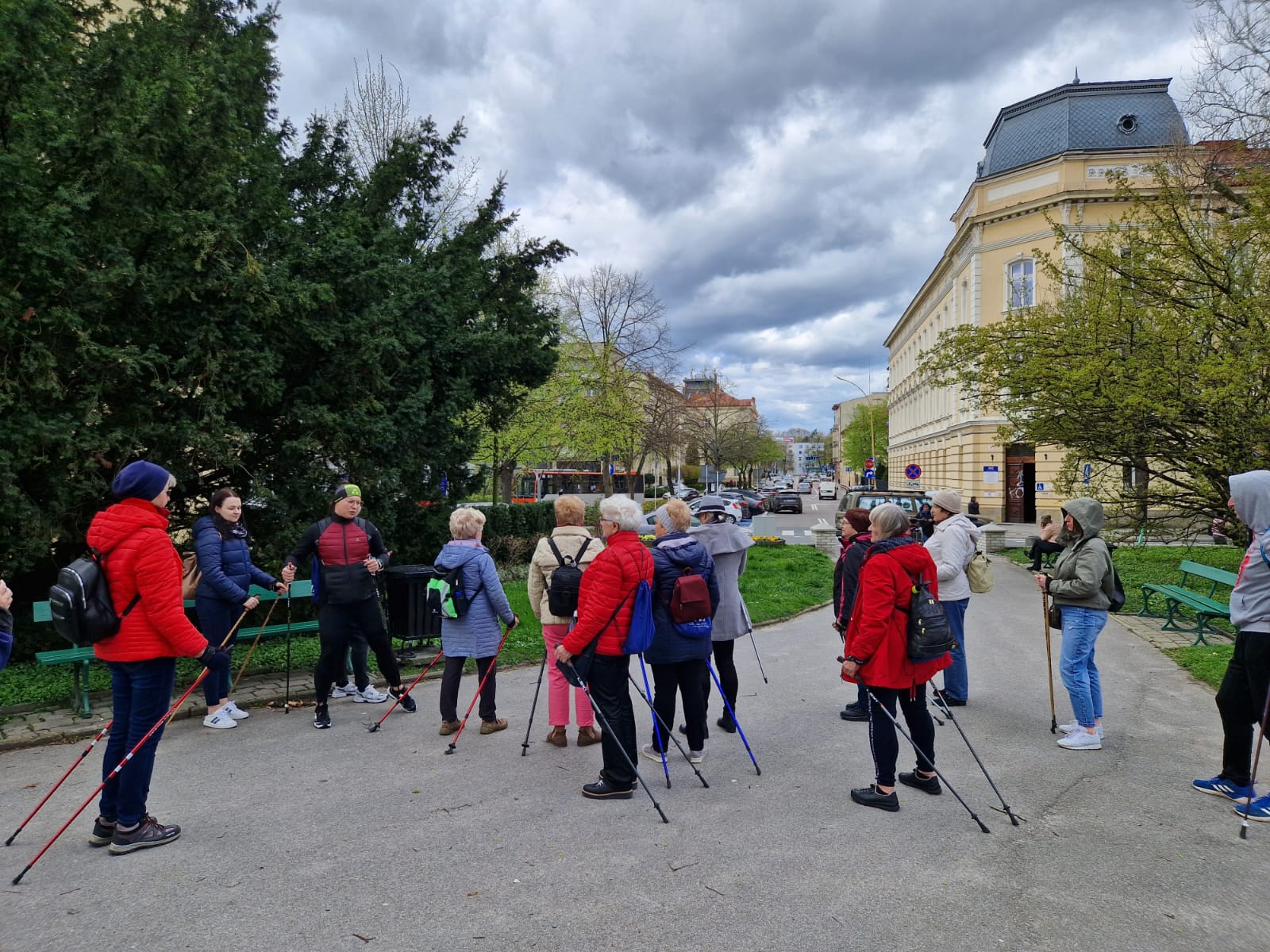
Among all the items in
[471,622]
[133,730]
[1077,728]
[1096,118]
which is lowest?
[1077,728]

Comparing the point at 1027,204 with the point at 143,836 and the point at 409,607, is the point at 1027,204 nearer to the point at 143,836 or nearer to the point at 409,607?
the point at 409,607

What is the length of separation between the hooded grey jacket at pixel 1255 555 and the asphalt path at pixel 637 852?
1157 millimetres


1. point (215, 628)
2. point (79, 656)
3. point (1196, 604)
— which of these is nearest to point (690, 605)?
point (215, 628)

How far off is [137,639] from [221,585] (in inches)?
85.8

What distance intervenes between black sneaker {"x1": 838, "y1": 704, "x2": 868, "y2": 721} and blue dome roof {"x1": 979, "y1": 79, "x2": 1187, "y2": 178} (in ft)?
118

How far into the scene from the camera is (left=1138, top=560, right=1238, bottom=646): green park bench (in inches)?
359

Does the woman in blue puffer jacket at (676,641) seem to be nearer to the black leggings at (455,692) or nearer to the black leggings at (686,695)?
the black leggings at (686,695)

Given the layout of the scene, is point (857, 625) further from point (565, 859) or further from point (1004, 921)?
point (565, 859)

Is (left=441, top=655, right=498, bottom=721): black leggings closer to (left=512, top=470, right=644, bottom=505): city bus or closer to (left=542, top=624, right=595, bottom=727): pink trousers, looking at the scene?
(left=542, top=624, right=595, bottom=727): pink trousers

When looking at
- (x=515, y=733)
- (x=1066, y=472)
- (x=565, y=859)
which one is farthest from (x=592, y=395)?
(x=565, y=859)

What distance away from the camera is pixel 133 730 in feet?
13.2

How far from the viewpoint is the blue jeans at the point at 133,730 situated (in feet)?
13.2

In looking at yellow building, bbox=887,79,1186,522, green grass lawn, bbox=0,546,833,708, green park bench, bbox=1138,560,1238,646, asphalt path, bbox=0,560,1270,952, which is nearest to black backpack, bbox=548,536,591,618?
asphalt path, bbox=0,560,1270,952

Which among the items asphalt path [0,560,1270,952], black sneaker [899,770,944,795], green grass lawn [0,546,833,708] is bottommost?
asphalt path [0,560,1270,952]
